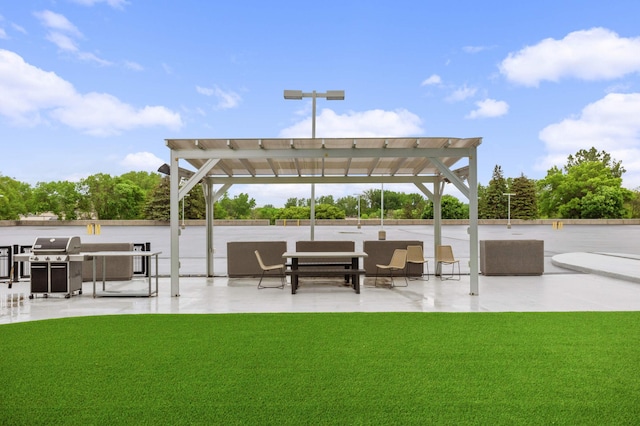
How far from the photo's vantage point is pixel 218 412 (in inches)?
157

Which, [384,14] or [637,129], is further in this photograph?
[637,129]

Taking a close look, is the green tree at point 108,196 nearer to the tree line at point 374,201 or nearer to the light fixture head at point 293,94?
the tree line at point 374,201

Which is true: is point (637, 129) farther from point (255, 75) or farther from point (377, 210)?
point (255, 75)

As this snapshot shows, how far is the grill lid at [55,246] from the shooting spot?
397 inches

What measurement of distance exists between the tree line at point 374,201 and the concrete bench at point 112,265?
58115 mm

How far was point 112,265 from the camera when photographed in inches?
494

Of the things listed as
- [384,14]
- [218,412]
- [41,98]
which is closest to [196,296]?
[218,412]

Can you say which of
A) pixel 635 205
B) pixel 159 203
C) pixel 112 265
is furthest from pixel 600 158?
pixel 112 265

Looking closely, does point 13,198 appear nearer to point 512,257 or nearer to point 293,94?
point 293,94

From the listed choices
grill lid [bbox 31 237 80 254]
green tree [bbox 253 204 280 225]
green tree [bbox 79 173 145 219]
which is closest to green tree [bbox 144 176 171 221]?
green tree [bbox 79 173 145 219]

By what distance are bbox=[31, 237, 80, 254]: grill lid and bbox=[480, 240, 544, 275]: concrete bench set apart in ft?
33.7

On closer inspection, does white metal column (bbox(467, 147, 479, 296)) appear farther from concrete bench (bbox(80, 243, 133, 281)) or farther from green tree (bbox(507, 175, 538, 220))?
green tree (bbox(507, 175, 538, 220))

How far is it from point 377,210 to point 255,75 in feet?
222

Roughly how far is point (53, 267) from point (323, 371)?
24.9ft
